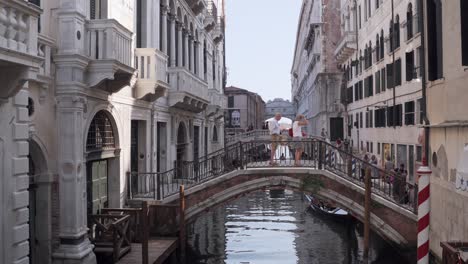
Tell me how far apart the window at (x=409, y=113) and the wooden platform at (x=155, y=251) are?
9.34 m

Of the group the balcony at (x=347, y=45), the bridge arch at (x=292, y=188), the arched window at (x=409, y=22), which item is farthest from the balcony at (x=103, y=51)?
the balcony at (x=347, y=45)

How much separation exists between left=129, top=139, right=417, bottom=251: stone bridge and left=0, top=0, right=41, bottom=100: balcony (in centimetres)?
621

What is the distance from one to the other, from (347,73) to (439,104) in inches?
906

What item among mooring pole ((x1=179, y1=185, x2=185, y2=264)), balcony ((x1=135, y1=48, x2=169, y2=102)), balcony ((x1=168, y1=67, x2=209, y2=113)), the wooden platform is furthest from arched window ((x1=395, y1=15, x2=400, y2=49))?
the wooden platform

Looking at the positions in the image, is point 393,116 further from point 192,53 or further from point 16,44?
point 16,44

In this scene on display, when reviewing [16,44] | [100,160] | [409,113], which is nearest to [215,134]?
[409,113]

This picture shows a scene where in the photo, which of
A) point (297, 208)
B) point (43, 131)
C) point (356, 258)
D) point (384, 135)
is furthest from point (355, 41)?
point (43, 131)

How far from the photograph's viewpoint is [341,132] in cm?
3516

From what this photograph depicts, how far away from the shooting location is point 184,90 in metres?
14.8

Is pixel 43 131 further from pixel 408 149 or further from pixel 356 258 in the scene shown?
pixel 408 149

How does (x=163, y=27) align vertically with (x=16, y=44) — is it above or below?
above

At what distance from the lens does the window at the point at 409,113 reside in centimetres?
1708

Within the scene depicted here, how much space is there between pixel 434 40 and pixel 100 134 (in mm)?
6775

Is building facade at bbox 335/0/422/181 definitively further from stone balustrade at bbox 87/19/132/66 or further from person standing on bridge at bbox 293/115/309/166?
stone balustrade at bbox 87/19/132/66
